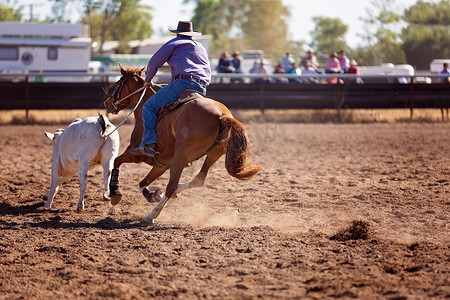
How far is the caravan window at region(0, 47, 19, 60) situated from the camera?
2852 centimetres

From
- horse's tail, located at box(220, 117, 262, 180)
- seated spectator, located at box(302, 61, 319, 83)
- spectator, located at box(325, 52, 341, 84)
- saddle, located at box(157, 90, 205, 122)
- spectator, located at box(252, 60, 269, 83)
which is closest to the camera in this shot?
horse's tail, located at box(220, 117, 262, 180)

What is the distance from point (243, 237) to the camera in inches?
231

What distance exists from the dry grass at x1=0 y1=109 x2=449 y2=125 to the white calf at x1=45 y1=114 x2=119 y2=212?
10.9 m

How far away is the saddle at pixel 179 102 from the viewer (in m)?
6.89

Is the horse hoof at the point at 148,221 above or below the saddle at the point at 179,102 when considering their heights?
below

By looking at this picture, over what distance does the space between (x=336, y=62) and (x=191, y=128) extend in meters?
14.9

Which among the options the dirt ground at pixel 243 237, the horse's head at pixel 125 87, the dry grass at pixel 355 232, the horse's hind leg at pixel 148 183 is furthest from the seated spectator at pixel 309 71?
the dry grass at pixel 355 232

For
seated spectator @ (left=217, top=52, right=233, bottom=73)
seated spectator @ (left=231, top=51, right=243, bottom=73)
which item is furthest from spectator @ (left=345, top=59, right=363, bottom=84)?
seated spectator @ (left=231, top=51, right=243, bottom=73)

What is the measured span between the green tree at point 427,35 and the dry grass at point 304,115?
24060 mm

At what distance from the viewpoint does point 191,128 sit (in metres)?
6.59

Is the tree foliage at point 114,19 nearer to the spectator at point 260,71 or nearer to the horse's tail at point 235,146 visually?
the spectator at point 260,71

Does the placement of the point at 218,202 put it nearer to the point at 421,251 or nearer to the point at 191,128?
the point at 191,128

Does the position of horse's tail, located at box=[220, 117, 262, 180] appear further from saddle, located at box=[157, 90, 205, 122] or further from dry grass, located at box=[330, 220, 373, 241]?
dry grass, located at box=[330, 220, 373, 241]

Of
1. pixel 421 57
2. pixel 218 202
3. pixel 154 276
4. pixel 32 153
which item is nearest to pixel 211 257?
pixel 154 276
